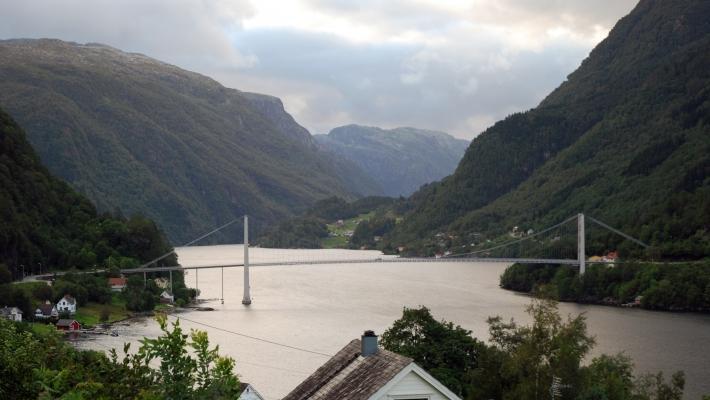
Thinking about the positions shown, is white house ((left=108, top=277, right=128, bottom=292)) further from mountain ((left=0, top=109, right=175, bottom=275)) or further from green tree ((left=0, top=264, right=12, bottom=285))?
green tree ((left=0, top=264, right=12, bottom=285))

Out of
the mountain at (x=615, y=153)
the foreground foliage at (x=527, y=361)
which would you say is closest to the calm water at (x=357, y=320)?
the foreground foliage at (x=527, y=361)

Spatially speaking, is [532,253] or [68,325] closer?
[68,325]

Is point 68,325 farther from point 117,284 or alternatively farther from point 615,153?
point 615,153

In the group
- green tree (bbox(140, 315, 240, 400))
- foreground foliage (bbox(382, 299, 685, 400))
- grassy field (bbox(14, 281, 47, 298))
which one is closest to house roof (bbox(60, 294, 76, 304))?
grassy field (bbox(14, 281, 47, 298))

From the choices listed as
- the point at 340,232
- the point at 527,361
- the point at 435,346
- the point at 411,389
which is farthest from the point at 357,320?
the point at 340,232

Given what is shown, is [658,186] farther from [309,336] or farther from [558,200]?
[309,336]
